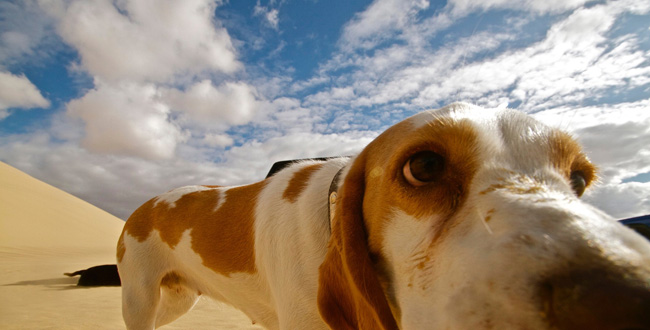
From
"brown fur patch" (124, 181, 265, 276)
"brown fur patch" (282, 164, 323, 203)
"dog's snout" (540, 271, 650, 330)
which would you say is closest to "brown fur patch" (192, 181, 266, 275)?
"brown fur patch" (124, 181, 265, 276)

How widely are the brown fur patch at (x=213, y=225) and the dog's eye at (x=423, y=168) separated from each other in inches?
67.5

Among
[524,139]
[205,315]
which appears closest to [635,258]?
[524,139]

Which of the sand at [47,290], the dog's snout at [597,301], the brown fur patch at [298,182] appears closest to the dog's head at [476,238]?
the dog's snout at [597,301]

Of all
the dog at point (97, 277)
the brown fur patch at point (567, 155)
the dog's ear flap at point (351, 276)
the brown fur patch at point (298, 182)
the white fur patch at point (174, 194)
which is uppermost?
the white fur patch at point (174, 194)

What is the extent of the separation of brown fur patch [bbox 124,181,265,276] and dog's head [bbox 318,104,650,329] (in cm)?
129

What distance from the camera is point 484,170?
1.31 meters

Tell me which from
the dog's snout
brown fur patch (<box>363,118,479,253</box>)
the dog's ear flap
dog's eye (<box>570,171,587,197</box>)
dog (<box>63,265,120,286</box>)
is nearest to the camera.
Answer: the dog's snout

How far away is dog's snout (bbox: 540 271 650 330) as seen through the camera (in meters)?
0.74

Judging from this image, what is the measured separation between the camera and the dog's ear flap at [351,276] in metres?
1.53

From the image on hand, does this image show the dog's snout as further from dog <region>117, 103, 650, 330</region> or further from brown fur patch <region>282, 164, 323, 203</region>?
brown fur patch <region>282, 164, 323, 203</region>

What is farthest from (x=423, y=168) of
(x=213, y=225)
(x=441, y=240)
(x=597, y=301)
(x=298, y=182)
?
(x=213, y=225)

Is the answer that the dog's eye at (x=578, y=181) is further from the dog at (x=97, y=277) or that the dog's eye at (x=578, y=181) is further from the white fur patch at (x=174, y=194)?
the dog at (x=97, y=277)

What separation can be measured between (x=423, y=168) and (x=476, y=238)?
0.43 m

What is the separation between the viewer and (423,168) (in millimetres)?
1461
